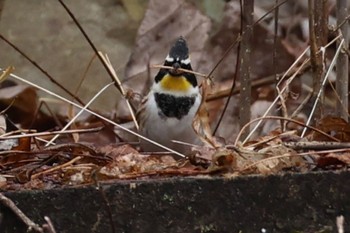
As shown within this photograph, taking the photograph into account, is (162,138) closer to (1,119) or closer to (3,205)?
(1,119)

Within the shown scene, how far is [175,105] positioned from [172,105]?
0.02m

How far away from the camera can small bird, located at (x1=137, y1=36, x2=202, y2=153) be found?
4.99m

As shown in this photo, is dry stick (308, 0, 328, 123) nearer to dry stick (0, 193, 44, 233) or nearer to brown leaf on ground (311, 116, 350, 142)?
brown leaf on ground (311, 116, 350, 142)

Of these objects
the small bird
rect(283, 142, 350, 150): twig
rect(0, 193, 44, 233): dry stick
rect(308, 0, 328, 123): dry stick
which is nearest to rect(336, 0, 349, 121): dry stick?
rect(308, 0, 328, 123): dry stick

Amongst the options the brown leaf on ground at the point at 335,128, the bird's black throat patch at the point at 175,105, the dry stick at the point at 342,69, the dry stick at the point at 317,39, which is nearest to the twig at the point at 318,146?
the brown leaf on ground at the point at 335,128

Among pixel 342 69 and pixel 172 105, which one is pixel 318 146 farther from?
pixel 172 105

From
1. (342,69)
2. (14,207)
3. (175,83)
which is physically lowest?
(14,207)

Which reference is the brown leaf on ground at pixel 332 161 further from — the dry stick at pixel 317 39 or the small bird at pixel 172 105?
the small bird at pixel 172 105

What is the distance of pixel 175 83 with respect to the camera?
17.1 feet

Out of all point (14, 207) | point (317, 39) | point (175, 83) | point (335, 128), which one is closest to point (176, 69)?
point (175, 83)

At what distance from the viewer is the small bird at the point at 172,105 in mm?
4988

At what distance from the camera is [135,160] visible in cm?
362

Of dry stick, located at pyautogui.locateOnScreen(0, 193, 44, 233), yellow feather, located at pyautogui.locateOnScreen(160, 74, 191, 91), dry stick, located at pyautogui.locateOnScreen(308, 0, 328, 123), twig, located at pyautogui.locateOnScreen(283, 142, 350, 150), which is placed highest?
dry stick, located at pyautogui.locateOnScreen(308, 0, 328, 123)

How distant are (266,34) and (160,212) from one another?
4.49m
